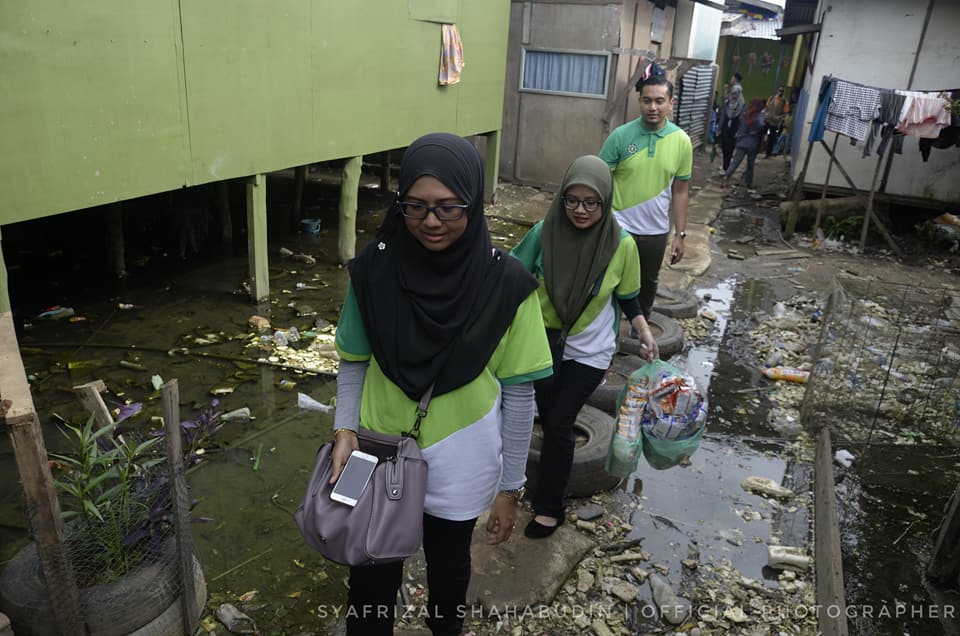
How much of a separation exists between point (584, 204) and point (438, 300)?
1.36 meters

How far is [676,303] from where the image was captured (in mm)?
7141

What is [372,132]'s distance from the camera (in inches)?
316

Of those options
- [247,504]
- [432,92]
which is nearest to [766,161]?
[432,92]

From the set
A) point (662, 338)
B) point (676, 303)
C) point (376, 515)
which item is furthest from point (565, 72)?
point (376, 515)

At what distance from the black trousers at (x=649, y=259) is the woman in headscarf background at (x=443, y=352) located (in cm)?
304

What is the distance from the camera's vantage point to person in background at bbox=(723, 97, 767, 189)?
13.2 m

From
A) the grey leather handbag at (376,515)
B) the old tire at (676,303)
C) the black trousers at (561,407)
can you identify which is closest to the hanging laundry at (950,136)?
the old tire at (676,303)

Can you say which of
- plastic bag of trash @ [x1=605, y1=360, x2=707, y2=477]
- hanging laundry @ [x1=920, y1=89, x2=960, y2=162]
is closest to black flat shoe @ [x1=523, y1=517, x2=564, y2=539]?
plastic bag of trash @ [x1=605, y1=360, x2=707, y2=477]

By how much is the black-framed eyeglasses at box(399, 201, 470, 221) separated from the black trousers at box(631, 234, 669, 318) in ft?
10.7

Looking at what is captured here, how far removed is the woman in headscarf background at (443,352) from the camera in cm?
193

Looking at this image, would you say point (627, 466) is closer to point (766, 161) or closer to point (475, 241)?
point (475, 241)

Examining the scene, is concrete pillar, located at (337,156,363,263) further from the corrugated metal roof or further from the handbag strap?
the corrugated metal roof

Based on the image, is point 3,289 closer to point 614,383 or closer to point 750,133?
point 614,383

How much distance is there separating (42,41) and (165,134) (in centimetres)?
115
